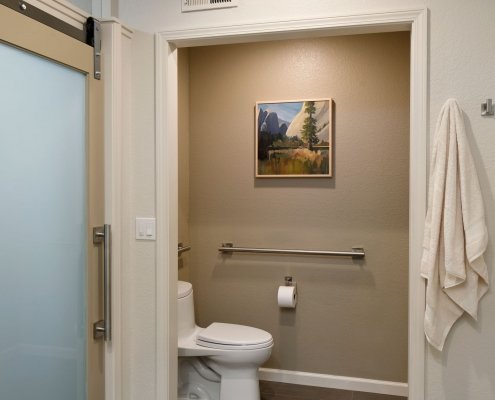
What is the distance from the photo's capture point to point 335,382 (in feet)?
10.1

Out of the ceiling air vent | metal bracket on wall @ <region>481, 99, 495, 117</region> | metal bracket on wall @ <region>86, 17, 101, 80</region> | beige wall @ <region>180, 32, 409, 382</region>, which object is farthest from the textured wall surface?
beige wall @ <region>180, 32, 409, 382</region>

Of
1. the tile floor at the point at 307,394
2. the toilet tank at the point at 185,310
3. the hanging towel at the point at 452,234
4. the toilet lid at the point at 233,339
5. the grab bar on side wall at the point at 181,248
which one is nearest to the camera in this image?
the hanging towel at the point at 452,234

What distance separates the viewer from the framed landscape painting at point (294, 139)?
3.03m

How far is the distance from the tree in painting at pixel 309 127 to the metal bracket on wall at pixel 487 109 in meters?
1.34

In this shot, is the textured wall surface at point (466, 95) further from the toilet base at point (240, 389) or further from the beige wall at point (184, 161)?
the beige wall at point (184, 161)

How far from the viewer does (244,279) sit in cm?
324

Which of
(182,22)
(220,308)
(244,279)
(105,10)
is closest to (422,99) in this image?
(182,22)

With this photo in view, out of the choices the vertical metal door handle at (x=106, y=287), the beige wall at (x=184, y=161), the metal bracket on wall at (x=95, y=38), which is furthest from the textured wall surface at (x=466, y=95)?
the beige wall at (x=184, y=161)

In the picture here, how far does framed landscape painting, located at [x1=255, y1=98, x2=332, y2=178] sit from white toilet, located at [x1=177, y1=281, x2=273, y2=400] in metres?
1.02

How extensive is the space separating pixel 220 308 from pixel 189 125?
1.34 m

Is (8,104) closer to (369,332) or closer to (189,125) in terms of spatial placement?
(189,125)

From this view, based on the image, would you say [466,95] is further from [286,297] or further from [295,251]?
[286,297]

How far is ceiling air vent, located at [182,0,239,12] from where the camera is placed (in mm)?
2051

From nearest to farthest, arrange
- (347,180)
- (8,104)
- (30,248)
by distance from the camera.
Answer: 1. (8,104)
2. (30,248)
3. (347,180)
